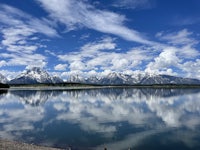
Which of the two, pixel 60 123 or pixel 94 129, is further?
pixel 60 123

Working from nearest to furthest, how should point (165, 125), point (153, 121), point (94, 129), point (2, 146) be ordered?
1. point (2, 146)
2. point (94, 129)
3. point (165, 125)
4. point (153, 121)

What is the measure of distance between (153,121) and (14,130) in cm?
3250

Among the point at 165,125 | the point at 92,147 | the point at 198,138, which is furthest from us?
the point at 165,125

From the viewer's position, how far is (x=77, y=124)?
208 feet

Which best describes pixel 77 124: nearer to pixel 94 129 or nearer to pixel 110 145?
pixel 94 129

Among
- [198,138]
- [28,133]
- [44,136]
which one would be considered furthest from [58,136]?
[198,138]

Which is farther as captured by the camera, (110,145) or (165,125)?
(165,125)

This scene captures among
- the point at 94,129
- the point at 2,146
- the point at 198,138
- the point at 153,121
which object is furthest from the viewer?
the point at 153,121

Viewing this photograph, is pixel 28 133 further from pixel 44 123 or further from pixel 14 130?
pixel 44 123

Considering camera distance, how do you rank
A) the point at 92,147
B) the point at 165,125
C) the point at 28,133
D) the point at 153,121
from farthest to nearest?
1. the point at 153,121
2. the point at 165,125
3. the point at 28,133
4. the point at 92,147

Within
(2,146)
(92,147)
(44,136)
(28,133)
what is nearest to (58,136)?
(44,136)

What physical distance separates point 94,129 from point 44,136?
447 inches

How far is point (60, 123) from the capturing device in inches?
2581

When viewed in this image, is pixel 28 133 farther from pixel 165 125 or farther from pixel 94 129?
pixel 165 125
